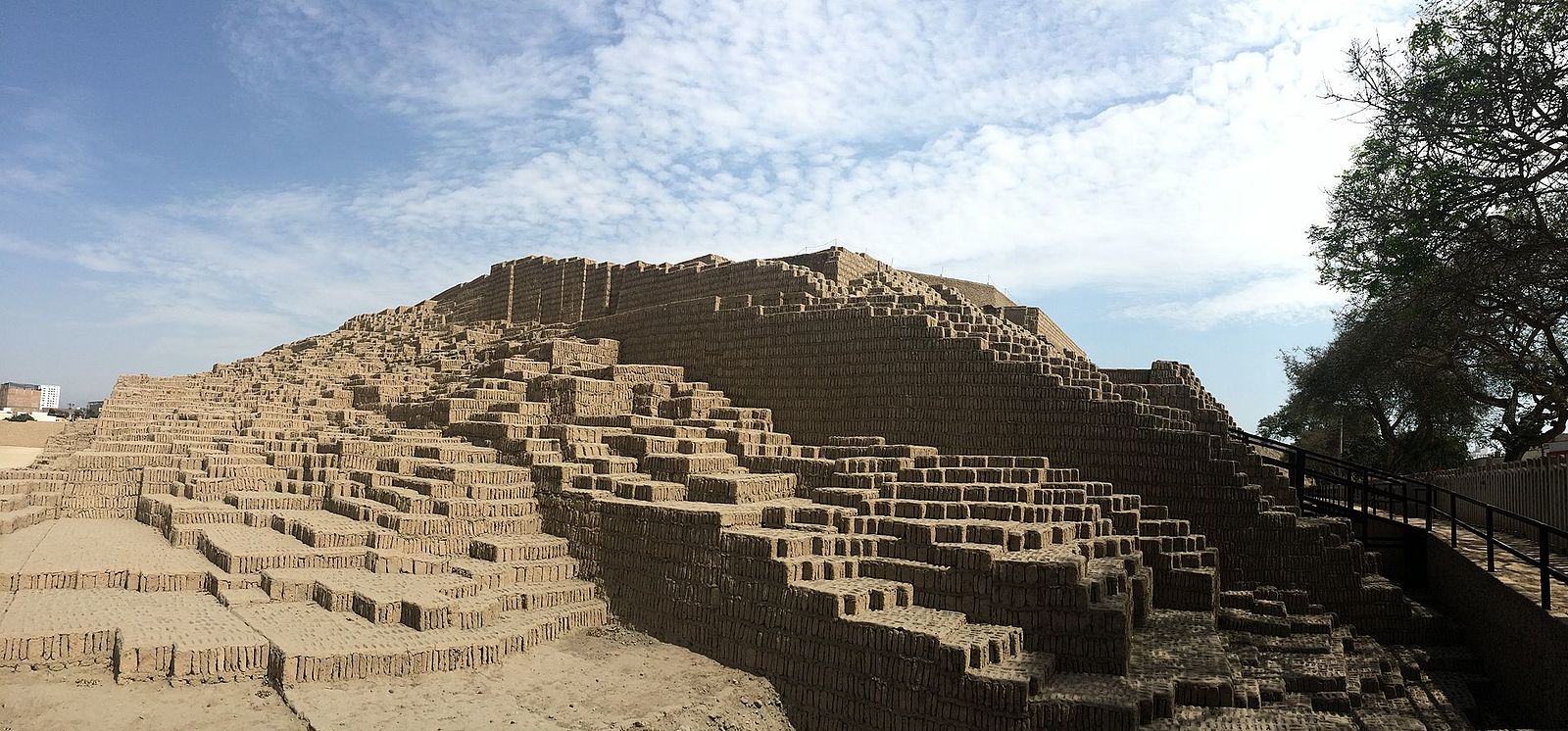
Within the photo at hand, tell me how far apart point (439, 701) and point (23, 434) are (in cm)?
3692

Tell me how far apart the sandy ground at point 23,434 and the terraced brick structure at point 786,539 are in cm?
2016

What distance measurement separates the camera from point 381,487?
12.7 m

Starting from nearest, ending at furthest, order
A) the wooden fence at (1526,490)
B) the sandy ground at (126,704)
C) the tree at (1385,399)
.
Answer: the sandy ground at (126,704), the wooden fence at (1526,490), the tree at (1385,399)

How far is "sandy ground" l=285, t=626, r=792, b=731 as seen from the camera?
23.7 ft

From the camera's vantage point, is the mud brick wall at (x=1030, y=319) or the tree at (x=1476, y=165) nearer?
the tree at (x=1476, y=165)

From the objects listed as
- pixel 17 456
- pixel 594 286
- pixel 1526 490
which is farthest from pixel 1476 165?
pixel 17 456

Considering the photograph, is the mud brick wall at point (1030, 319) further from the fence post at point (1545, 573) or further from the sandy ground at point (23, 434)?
the sandy ground at point (23, 434)

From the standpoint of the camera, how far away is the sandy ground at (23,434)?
34.2 m

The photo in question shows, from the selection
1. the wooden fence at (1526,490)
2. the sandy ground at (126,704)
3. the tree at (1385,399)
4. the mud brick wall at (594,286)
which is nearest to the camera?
the sandy ground at (126,704)

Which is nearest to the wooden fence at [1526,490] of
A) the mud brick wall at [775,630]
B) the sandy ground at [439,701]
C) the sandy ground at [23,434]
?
the mud brick wall at [775,630]

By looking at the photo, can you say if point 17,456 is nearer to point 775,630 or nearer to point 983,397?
point 983,397

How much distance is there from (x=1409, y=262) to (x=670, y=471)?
365 inches

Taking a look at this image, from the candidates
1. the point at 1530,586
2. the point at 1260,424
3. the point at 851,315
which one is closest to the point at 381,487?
the point at 851,315

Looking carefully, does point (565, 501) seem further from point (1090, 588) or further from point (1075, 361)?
point (1075, 361)
